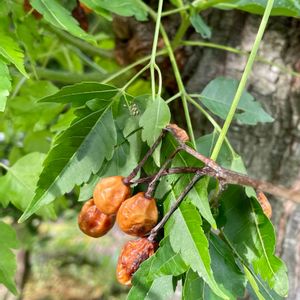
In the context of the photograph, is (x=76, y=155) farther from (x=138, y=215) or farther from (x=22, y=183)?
(x=22, y=183)

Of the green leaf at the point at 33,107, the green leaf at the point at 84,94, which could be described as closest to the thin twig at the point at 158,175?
the green leaf at the point at 84,94

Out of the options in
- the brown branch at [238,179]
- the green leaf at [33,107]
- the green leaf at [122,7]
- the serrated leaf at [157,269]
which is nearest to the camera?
the brown branch at [238,179]

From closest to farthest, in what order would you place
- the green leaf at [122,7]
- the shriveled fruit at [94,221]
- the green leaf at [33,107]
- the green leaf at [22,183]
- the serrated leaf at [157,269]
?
the serrated leaf at [157,269]
the shriveled fruit at [94,221]
the green leaf at [122,7]
the green leaf at [22,183]
the green leaf at [33,107]

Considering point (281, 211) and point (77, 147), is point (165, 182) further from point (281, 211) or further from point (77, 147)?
point (281, 211)

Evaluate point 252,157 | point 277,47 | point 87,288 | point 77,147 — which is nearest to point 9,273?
point 77,147

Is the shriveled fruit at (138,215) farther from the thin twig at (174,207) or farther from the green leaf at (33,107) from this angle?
the green leaf at (33,107)

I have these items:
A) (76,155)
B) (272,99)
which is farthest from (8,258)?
(272,99)

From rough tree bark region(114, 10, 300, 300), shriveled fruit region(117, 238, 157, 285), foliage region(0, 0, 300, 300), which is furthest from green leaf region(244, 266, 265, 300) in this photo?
rough tree bark region(114, 10, 300, 300)
